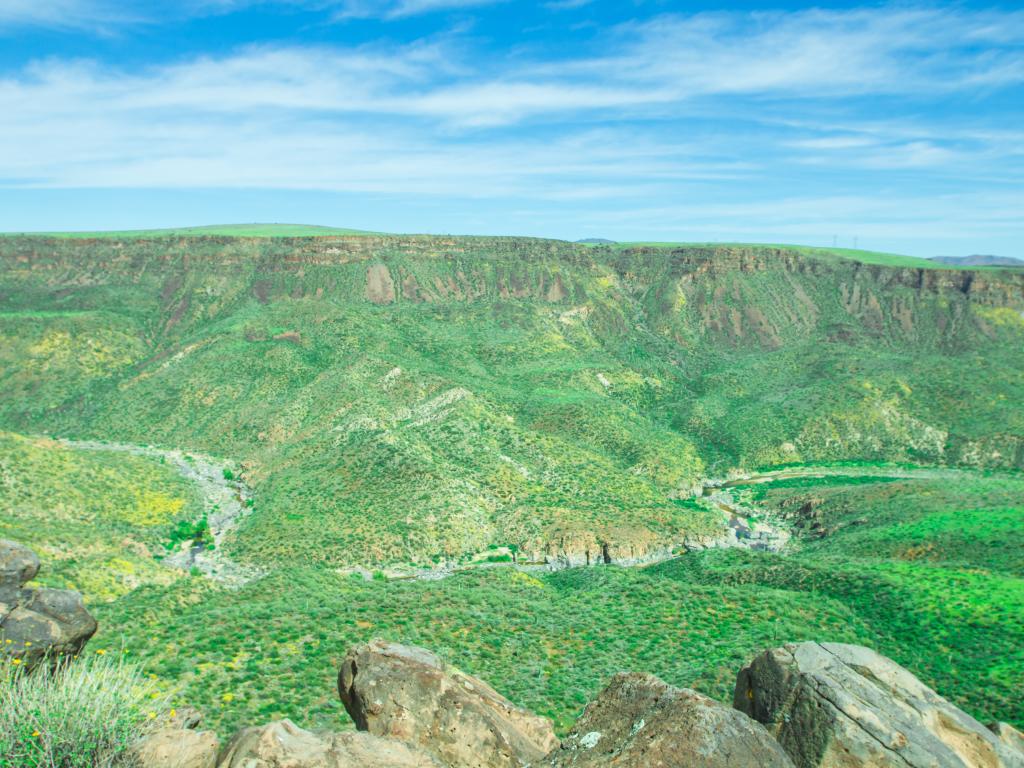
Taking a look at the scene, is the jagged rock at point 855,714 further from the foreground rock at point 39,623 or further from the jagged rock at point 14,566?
the jagged rock at point 14,566

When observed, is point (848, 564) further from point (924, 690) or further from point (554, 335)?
point (554, 335)

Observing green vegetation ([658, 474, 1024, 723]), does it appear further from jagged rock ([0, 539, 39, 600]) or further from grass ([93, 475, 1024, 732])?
jagged rock ([0, 539, 39, 600])

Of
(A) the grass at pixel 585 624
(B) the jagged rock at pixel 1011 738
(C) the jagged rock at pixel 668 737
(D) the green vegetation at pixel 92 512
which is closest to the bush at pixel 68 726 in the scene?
(C) the jagged rock at pixel 668 737

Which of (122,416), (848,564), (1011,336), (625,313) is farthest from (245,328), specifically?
(1011,336)

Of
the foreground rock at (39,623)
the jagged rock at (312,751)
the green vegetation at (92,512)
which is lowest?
the green vegetation at (92,512)

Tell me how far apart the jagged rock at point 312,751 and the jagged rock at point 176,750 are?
0.75 meters

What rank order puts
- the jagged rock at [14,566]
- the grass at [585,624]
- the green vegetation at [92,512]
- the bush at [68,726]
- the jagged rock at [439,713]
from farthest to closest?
the green vegetation at [92,512] → the grass at [585,624] → the jagged rock at [14,566] → the jagged rock at [439,713] → the bush at [68,726]

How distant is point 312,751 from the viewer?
13.8 m

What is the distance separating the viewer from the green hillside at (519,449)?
3853 cm

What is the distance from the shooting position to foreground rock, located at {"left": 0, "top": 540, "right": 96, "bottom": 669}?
→ 68.7ft

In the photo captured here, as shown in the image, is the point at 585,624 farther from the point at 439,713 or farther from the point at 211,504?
the point at 211,504

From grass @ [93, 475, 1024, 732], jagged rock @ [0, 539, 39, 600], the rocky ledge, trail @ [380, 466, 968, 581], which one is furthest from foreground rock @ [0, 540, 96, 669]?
trail @ [380, 466, 968, 581]

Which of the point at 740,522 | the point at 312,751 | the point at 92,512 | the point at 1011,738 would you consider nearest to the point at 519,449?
the point at 740,522

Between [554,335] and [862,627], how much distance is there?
97.5 metres
